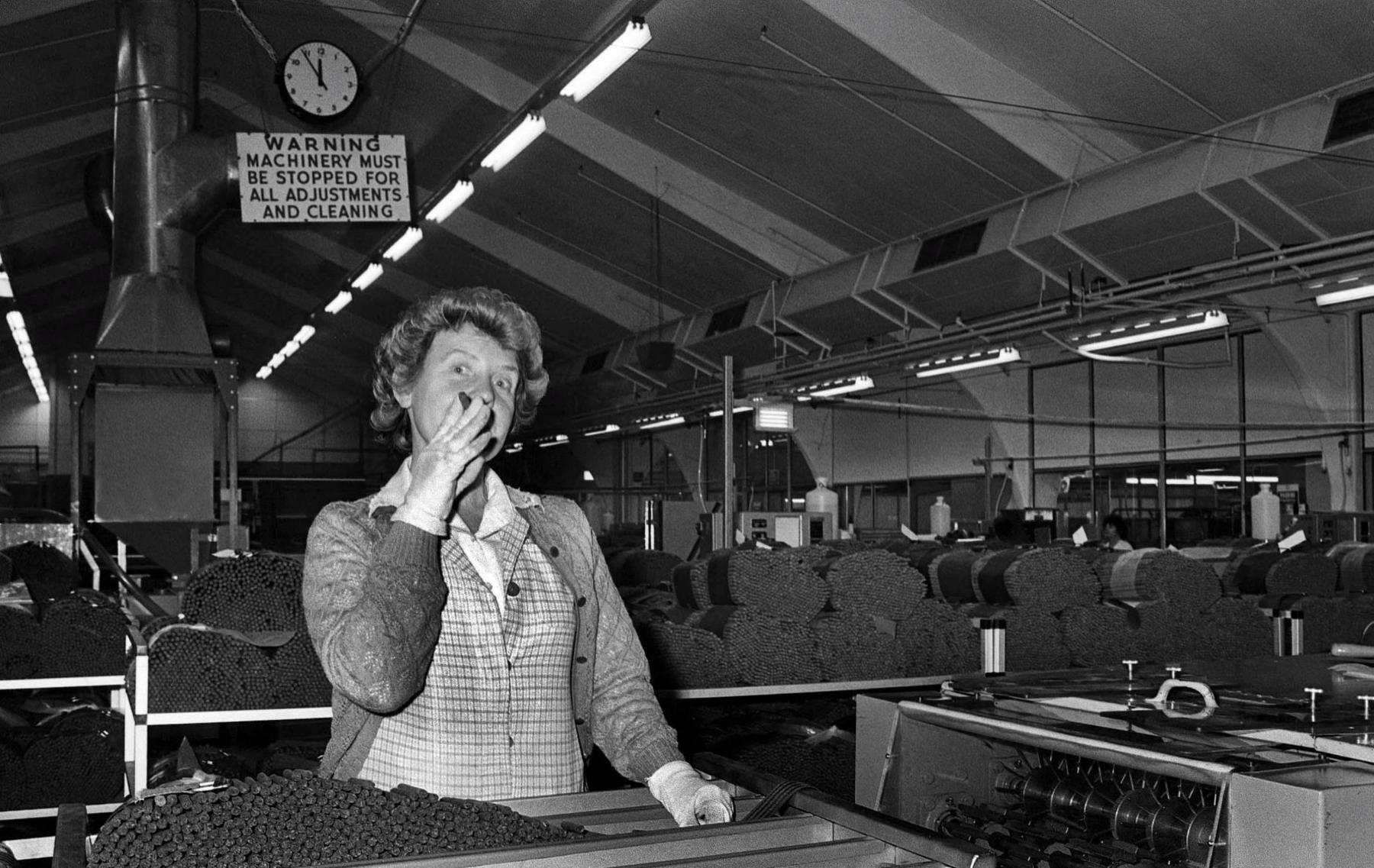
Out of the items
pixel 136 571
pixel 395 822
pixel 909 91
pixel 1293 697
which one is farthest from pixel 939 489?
pixel 395 822

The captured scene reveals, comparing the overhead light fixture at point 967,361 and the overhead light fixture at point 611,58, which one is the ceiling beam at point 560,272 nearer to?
the overhead light fixture at point 967,361

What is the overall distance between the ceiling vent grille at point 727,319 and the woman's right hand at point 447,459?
1229cm

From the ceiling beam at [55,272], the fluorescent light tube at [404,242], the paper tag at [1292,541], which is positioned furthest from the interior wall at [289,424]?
the paper tag at [1292,541]

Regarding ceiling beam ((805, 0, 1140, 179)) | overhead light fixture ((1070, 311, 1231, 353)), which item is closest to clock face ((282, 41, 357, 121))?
ceiling beam ((805, 0, 1140, 179))

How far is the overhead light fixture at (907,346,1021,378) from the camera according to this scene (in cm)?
1016

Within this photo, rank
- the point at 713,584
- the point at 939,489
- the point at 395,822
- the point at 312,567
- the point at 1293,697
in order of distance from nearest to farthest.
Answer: the point at 395,822 → the point at 312,567 → the point at 1293,697 → the point at 713,584 → the point at 939,489

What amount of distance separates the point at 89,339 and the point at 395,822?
79.3 ft

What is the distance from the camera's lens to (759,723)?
12.7 feet

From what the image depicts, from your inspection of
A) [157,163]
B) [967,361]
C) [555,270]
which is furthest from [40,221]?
[967,361]

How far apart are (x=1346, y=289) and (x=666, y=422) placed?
8.80 metres

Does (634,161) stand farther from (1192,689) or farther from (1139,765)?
(1139,765)

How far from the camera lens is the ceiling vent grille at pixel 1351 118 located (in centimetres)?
702

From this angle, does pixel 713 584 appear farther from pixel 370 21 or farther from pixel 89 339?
pixel 89 339

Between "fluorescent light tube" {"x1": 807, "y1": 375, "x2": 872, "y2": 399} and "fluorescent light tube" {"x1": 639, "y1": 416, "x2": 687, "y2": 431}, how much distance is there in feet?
8.87
